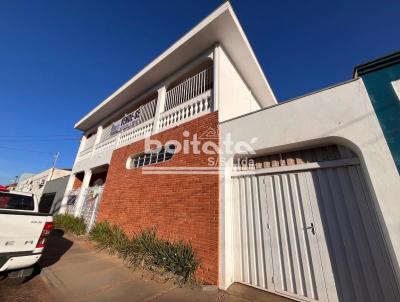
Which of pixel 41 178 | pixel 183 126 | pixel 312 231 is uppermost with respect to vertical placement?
pixel 41 178

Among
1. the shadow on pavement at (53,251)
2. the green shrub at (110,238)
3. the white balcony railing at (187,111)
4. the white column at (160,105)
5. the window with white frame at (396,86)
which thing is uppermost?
the white column at (160,105)

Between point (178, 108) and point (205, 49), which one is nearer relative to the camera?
point (178, 108)

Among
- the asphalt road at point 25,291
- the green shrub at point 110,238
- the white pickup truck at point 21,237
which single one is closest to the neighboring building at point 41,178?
the green shrub at point 110,238

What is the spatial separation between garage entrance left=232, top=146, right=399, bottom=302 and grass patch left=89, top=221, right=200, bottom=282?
103 centimetres

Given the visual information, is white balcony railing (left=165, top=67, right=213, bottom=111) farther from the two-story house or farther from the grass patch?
the grass patch

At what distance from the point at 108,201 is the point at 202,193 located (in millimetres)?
4937

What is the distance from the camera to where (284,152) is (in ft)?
13.3

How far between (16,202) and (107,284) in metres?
2.56

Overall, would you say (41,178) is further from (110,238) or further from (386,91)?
(386,91)

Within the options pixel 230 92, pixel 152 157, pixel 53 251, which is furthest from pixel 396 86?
pixel 53 251

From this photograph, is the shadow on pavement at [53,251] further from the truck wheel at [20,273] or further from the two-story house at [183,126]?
the two-story house at [183,126]

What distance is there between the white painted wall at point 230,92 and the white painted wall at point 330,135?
Result: 0.91m

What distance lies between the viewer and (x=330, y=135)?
330cm

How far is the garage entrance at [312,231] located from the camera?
276 centimetres
